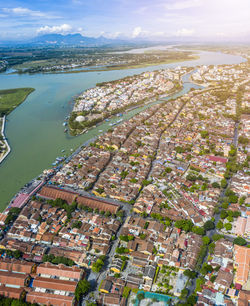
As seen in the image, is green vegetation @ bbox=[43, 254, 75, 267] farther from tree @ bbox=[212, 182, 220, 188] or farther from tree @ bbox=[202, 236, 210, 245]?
tree @ bbox=[212, 182, 220, 188]

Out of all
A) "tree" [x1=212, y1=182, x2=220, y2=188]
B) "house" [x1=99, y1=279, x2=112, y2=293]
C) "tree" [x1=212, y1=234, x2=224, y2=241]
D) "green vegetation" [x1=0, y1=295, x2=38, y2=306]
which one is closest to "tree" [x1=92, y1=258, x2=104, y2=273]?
"house" [x1=99, y1=279, x2=112, y2=293]

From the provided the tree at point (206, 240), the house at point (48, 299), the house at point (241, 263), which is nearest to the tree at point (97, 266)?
the house at point (48, 299)

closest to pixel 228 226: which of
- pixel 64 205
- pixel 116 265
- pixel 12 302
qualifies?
pixel 116 265

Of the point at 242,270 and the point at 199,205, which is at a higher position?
the point at 199,205

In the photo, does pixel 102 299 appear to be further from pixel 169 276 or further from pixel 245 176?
pixel 245 176

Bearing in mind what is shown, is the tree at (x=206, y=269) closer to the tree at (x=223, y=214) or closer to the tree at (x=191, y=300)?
the tree at (x=191, y=300)

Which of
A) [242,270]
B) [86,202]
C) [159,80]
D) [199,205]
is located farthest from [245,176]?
[159,80]
